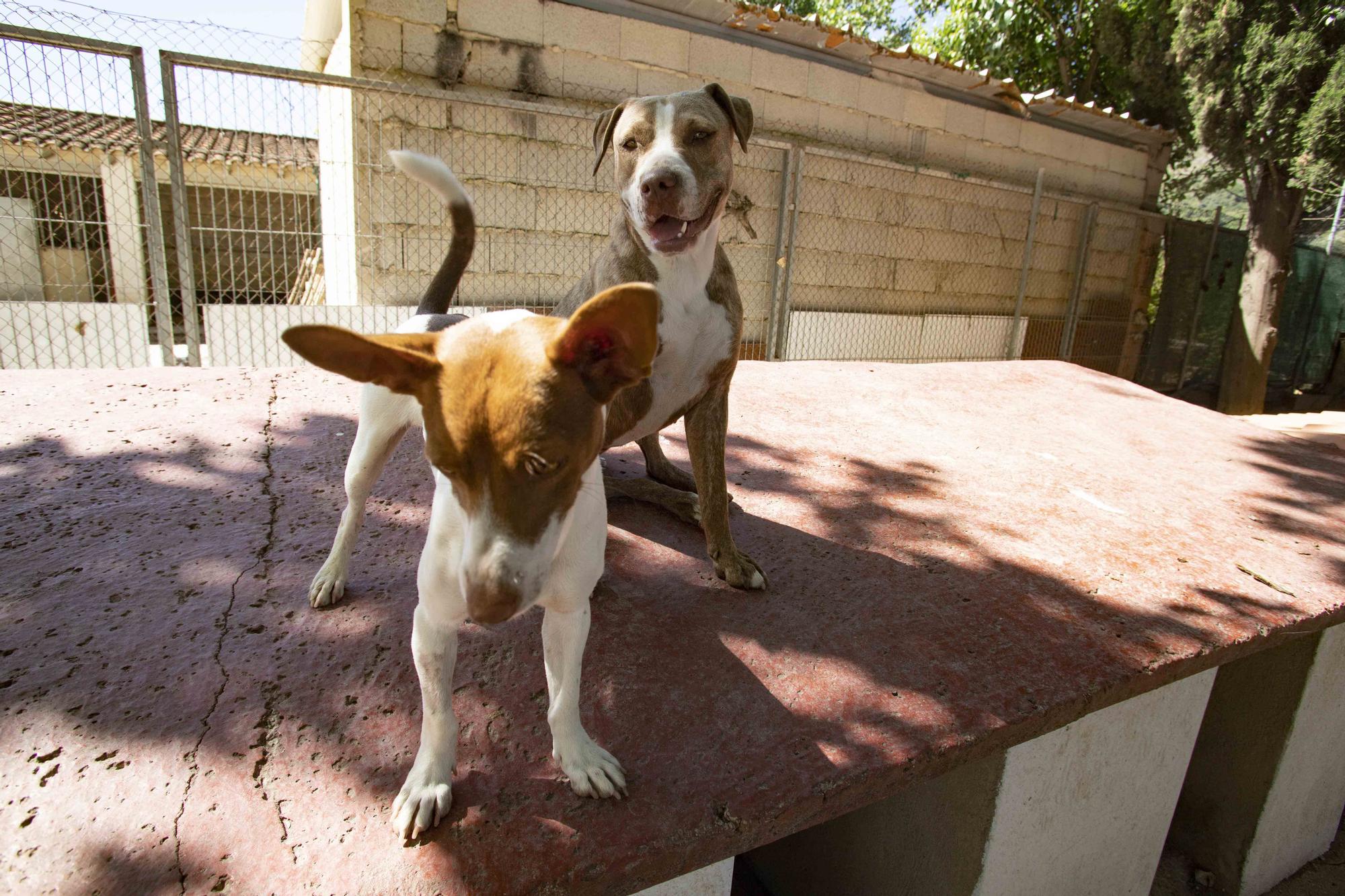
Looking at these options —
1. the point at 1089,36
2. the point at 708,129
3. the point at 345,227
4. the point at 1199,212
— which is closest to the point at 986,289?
the point at 1089,36

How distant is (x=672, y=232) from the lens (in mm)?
1911

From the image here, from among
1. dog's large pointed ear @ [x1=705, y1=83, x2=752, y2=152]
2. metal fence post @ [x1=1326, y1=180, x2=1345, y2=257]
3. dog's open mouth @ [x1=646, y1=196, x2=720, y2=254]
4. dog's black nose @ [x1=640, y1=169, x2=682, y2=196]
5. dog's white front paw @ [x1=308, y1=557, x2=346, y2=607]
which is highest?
metal fence post @ [x1=1326, y1=180, x2=1345, y2=257]

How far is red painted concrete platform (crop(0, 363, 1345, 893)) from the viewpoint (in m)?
1.29

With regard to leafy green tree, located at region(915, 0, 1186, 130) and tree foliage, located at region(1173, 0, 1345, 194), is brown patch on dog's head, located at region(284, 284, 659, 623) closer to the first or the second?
tree foliage, located at region(1173, 0, 1345, 194)

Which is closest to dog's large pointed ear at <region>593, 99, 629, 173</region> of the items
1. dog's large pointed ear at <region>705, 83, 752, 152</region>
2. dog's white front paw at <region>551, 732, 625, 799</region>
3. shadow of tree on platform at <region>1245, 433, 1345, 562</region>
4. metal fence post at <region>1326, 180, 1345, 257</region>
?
dog's large pointed ear at <region>705, 83, 752, 152</region>

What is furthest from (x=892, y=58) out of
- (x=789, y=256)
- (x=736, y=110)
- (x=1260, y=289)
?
(x=736, y=110)

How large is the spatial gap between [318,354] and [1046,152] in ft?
35.3

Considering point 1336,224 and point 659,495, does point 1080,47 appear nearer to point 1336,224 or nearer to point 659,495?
point 1336,224

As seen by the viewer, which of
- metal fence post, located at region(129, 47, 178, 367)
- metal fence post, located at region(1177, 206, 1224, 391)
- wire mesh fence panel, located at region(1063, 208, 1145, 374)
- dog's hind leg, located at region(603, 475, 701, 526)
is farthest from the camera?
metal fence post, located at region(1177, 206, 1224, 391)

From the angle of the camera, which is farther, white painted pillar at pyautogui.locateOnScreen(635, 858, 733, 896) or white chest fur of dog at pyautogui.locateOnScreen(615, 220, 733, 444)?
white chest fur of dog at pyautogui.locateOnScreen(615, 220, 733, 444)

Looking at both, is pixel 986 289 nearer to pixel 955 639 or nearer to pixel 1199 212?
pixel 955 639

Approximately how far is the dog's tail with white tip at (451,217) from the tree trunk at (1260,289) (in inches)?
424

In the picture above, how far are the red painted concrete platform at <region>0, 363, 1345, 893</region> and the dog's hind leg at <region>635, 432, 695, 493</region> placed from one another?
195 mm

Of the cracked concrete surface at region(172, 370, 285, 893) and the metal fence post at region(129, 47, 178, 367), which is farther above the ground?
the metal fence post at region(129, 47, 178, 367)
